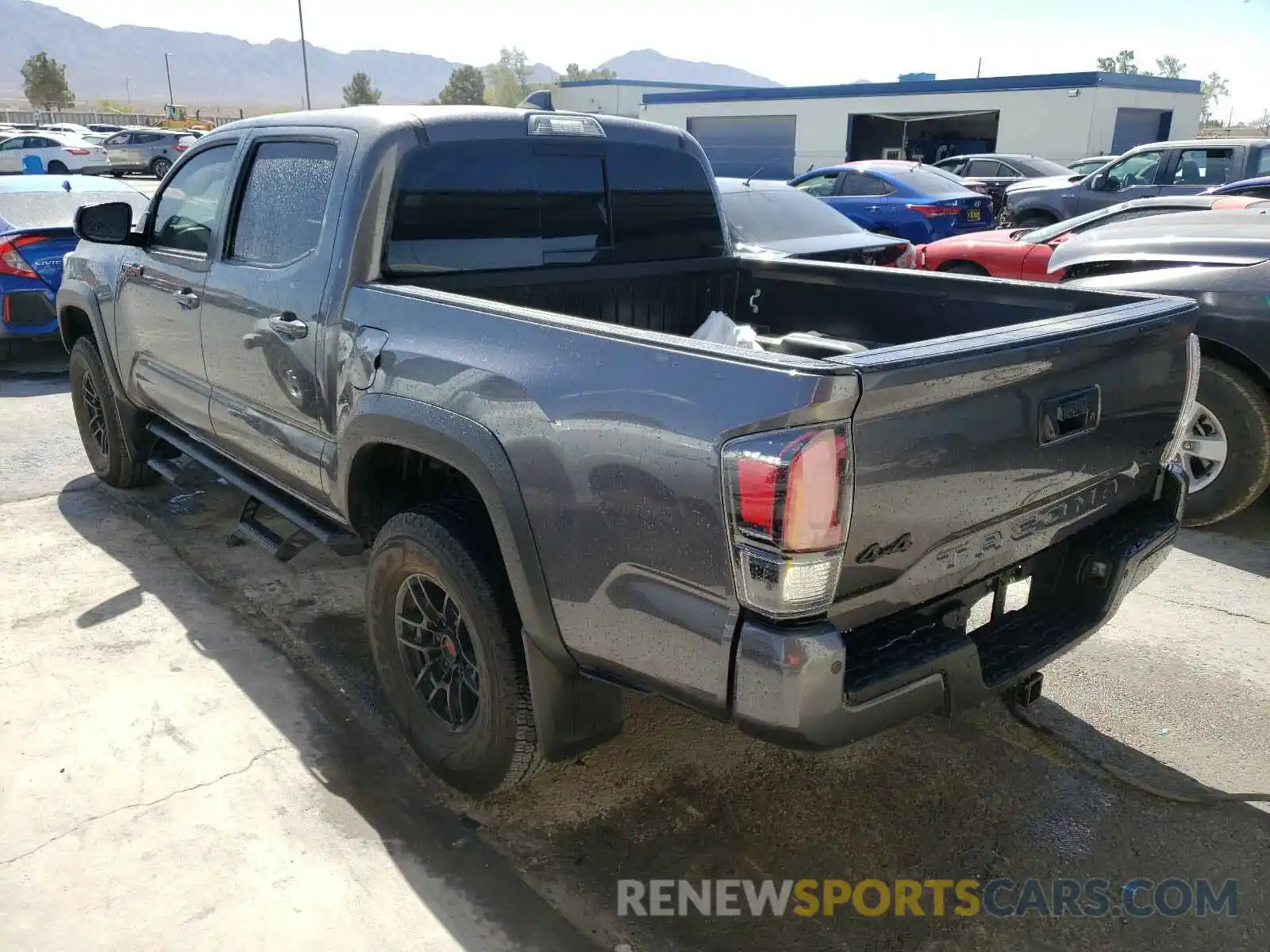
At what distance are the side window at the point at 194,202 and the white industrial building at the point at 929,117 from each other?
32.3 metres

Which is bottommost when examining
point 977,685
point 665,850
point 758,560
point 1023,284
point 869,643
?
point 665,850

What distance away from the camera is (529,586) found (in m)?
2.58

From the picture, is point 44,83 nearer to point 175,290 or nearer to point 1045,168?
point 1045,168

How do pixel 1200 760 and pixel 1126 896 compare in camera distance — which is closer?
pixel 1126 896

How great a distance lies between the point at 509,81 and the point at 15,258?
117544 millimetres

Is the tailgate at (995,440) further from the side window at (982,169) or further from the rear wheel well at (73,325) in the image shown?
the side window at (982,169)

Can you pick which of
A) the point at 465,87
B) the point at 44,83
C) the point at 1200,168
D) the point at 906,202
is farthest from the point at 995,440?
the point at 465,87

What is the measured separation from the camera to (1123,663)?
3.93m

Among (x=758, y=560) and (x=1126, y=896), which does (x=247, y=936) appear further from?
(x=1126, y=896)

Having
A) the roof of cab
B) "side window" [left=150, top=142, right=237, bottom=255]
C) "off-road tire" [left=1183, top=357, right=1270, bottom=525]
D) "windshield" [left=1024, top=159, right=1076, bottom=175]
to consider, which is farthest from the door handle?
"windshield" [left=1024, top=159, right=1076, bottom=175]

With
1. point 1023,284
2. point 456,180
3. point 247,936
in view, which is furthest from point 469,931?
point 1023,284

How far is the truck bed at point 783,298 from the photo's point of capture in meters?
3.44

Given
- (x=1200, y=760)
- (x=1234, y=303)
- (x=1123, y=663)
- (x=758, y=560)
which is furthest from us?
(x=1234, y=303)

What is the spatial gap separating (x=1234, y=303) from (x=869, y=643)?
12.0 ft
